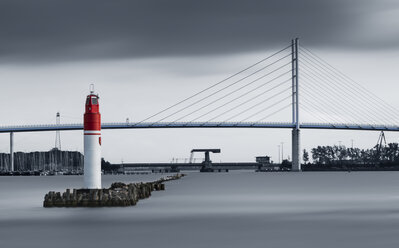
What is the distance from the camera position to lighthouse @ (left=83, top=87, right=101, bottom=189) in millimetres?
27094

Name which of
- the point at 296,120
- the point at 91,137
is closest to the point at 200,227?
the point at 91,137

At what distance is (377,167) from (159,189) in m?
151

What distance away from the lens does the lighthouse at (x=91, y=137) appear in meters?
27.1

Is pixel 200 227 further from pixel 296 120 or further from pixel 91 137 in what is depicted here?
pixel 296 120

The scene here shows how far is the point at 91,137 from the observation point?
89.0 ft

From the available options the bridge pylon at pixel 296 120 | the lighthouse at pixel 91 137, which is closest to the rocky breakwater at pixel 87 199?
the lighthouse at pixel 91 137

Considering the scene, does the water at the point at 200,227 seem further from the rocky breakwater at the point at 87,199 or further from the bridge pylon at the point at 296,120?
the bridge pylon at the point at 296,120

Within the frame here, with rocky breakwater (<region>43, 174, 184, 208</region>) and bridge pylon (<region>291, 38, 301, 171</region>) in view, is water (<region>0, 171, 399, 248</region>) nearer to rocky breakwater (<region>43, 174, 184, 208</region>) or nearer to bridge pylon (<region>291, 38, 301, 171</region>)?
rocky breakwater (<region>43, 174, 184, 208</region>)

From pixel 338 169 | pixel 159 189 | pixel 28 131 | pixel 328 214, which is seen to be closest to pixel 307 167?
pixel 338 169

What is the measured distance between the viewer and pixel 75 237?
1831 centimetres

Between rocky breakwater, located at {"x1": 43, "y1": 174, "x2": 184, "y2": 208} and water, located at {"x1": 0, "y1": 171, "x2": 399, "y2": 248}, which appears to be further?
rocky breakwater, located at {"x1": 43, "y1": 174, "x2": 184, "y2": 208}

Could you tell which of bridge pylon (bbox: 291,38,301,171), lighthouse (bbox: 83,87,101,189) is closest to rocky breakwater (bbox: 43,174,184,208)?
lighthouse (bbox: 83,87,101,189)

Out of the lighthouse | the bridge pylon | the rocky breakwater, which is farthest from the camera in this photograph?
the bridge pylon

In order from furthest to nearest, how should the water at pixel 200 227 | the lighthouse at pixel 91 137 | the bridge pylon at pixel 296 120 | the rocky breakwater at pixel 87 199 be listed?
1. the bridge pylon at pixel 296 120
2. the rocky breakwater at pixel 87 199
3. the lighthouse at pixel 91 137
4. the water at pixel 200 227
